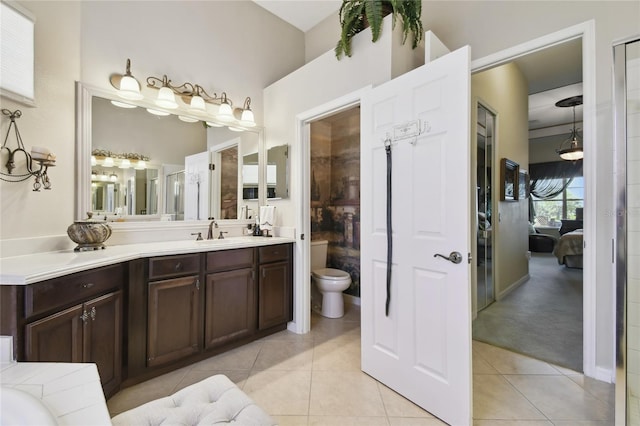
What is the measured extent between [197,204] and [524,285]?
15.9 feet

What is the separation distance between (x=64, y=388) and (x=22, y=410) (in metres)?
0.09

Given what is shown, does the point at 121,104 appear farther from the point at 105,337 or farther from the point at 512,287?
the point at 512,287

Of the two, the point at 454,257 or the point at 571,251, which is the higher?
the point at 454,257

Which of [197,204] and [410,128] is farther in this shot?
[197,204]

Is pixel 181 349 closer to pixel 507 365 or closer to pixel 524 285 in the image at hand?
pixel 507 365

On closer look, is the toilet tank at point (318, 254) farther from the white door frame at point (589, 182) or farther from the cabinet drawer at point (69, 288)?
the white door frame at point (589, 182)

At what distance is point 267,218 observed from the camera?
2.88 m

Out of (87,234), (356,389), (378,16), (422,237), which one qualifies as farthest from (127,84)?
(356,389)

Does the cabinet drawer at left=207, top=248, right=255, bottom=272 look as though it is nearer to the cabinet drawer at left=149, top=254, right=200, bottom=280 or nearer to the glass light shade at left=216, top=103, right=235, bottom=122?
the cabinet drawer at left=149, top=254, right=200, bottom=280

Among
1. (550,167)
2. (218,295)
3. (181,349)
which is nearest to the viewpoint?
(181,349)

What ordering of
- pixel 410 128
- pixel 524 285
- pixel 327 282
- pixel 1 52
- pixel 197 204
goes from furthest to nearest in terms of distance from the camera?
pixel 524 285 → pixel 327 282 → pixel 197 204 → pixel 410 128 → pixel 1 52

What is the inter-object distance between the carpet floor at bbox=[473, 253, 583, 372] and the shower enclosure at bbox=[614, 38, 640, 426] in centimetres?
93

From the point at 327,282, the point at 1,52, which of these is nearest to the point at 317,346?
the point at 327,282

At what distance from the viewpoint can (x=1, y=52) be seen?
1607mm
